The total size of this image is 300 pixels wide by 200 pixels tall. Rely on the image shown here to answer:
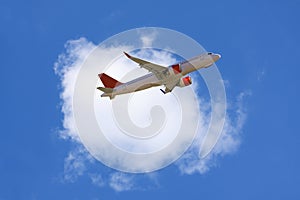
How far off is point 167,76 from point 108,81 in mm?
15966

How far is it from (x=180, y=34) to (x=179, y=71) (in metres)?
14.0

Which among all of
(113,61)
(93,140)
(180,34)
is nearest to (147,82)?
(113,61)

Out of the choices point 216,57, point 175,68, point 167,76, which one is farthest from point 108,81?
point 216,57

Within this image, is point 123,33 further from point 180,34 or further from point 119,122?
point 119,122

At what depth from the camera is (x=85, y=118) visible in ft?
205

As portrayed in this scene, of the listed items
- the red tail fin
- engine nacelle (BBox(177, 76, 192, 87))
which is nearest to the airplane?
engine nacelle (BBox(177, 76, 192, 87))

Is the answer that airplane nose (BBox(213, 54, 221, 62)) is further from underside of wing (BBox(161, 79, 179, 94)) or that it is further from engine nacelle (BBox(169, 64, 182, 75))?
underside of wing (BBox(161, 79, 179, 94))

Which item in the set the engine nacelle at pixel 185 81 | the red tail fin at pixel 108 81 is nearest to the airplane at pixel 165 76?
the engine nacelle at pixel 185 81

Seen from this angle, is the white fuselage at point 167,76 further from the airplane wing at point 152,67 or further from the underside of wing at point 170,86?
the underside of wing at point 170,86

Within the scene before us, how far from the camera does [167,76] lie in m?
77.9

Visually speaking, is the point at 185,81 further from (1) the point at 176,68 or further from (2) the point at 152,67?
(2) the point at 152,67

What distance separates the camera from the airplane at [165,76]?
7656 cm

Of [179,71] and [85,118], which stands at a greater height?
[179,71]

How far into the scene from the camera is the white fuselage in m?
76.6
